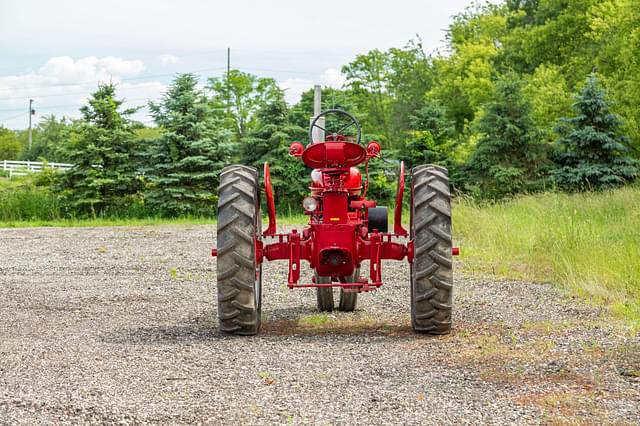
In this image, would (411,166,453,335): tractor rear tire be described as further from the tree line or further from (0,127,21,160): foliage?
(0,127,21,160): foliage

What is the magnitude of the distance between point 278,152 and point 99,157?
6413mm

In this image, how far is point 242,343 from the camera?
24.8 feet

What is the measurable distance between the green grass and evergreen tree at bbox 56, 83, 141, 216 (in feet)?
47.6

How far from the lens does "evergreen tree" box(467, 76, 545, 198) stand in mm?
29531

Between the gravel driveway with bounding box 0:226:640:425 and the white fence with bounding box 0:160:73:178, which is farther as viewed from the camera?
the white fence with bounding box 0:160:73:178

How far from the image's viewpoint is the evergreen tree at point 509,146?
A: 1163 inches

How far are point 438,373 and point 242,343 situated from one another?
1.93 metres

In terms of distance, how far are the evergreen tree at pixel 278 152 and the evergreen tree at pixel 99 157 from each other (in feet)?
14.6

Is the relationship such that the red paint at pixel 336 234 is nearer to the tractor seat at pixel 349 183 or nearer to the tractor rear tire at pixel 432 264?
the tractor seat at pixel 349 183

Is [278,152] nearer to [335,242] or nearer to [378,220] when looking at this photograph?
[378,220]

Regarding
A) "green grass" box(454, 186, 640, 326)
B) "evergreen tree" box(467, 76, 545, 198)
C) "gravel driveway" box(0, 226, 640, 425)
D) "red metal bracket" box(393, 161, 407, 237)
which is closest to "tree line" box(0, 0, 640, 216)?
"evergreen tree" box(467, 76, 545, 198)

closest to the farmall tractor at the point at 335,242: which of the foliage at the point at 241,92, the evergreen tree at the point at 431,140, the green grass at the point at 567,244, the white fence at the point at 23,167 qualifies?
the green grass at the point at 567,244

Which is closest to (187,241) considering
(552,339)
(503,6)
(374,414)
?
(552,339)

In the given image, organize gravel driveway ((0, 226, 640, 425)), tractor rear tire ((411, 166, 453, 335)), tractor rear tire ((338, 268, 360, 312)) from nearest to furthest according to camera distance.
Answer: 1. gravel driveway ((0, 226, 640, 425))
2. tractor rear tire ((411, 166, 453, 335))
3. tractor rear tire ((338, 268, 360, 312))
